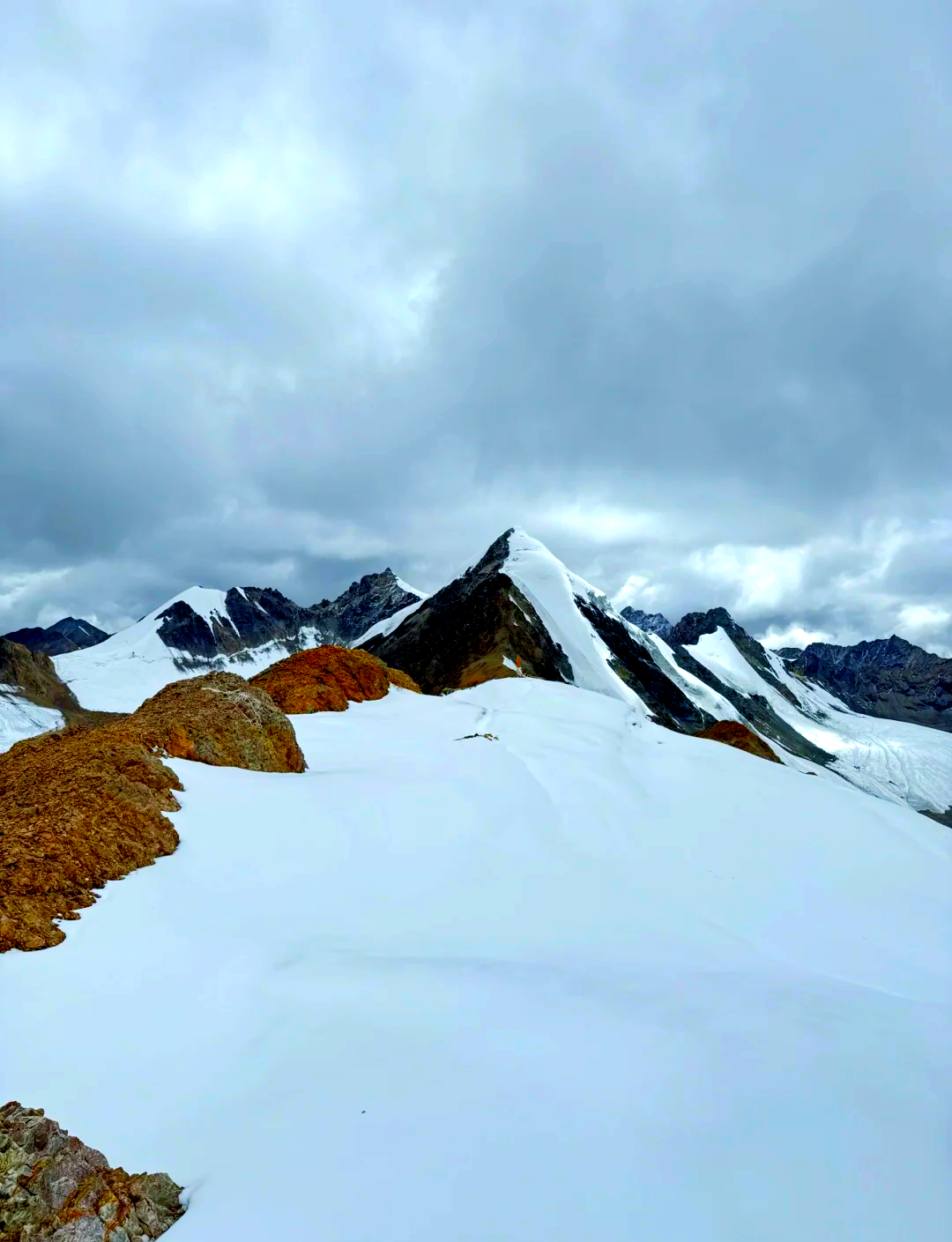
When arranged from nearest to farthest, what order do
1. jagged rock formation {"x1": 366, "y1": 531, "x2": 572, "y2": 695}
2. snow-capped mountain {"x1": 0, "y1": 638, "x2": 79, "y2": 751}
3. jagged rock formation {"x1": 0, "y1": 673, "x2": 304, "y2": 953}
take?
jagged rock formation {"x1": 0, "y1": 673, "x2": 304, "y2": 953} < jagged rock formation {"x1": 366, "y1": 531, "x2": 572, "y2": 695} < snow-capped mountain {"x1": 0, "y1": 638, "x2": 79, "y2": 751}

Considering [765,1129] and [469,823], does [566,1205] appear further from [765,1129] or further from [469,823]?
[469,823]

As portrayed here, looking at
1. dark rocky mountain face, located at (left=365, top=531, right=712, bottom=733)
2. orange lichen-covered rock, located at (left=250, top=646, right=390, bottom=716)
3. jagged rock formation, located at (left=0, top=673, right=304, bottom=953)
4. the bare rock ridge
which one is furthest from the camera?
the bare rock ridge

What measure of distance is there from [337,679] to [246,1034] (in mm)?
17286

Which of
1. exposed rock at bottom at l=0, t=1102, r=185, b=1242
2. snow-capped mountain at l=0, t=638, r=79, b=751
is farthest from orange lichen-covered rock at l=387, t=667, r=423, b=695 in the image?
snow-capped mountain at l=0, t=638, r=79, b=751

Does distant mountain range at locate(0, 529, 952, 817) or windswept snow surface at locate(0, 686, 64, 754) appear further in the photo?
windswept snow surface at locate(0, 686, 64, 754)

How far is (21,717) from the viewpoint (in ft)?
401

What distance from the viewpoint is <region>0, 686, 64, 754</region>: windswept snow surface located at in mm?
115188

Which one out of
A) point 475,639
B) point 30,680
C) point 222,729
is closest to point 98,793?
point 222,729

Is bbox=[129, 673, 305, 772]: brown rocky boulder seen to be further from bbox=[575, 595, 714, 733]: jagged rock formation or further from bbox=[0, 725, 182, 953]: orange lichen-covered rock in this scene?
bbox=[575, 595, 714, 733]: jagged rock formation

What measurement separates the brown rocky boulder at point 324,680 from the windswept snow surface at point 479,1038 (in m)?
9.77

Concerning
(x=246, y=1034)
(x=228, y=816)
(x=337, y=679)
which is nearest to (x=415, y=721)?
(x=337, y=679)

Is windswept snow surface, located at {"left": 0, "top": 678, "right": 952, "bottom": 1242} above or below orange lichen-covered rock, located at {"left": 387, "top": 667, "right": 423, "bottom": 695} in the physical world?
below

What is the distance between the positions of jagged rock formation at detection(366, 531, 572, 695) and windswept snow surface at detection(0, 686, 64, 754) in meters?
69.7

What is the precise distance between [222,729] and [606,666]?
238 ft
